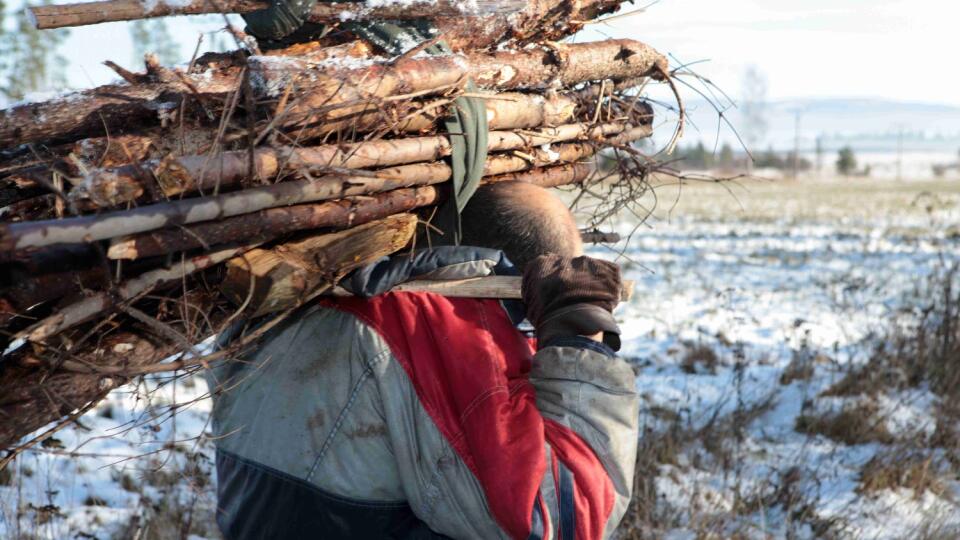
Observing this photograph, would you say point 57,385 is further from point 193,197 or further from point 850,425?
point 850,425

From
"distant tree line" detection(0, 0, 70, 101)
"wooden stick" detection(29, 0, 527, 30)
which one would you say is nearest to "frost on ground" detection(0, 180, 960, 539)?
"wooden stick" detection(29, 0, 527, 30)

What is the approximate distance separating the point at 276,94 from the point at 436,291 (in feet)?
1.72

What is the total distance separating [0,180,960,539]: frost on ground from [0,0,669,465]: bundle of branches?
0.18 meters

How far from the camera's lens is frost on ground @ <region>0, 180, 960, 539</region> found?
150 inches

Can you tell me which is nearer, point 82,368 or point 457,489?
point 82,368

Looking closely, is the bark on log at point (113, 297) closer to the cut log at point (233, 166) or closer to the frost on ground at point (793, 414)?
the cut log at point (233, 166)

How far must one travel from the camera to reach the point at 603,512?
73.0 inches

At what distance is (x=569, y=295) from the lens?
1.90 metres

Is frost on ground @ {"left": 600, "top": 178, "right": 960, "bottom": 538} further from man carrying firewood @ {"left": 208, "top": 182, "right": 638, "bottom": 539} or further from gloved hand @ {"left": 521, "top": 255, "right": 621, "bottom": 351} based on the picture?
man carrying firewood @ {"left": 208, "top": 182, "right": 638, "bottom": 539}

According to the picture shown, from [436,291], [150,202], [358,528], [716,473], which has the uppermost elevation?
[150,202]

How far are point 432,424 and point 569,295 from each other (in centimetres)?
39

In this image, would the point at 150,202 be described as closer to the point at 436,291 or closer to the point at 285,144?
the point at 285,144

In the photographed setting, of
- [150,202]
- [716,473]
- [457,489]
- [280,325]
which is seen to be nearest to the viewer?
[150,202]

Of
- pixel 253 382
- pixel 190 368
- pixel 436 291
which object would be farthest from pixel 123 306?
pixel 436 291
